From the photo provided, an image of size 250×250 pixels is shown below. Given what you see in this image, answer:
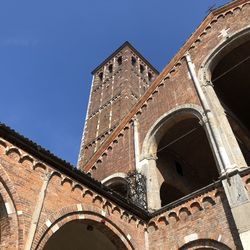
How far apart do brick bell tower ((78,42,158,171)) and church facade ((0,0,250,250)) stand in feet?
33.6

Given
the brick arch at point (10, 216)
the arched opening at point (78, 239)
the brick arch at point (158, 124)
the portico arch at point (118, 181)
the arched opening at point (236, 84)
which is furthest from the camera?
the arched opening at point (236, 84)

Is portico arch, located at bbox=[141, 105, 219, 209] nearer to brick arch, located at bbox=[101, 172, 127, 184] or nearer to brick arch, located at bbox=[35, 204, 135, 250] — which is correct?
brick arch, located at bbox=[101, 172, 127, 184]

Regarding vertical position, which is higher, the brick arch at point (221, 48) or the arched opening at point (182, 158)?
the brick arch at point (221, 48)

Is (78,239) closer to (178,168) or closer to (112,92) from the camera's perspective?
(178,168)

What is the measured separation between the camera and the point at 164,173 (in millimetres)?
13125

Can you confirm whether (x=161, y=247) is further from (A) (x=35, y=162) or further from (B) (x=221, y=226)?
(A) (x=35, y=162)

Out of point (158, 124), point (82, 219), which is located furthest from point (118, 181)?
point (82, 219)

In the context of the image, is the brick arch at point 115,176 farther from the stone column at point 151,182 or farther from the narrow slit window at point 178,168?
the narrow slit window at point 178,168

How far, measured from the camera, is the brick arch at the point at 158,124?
39.2 feet

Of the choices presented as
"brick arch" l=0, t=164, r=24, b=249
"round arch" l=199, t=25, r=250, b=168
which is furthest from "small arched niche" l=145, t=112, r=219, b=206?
"brick arch" l=0, t=164, r=24, b=249

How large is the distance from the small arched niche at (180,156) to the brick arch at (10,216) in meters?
6.34

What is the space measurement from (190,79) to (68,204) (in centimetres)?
713

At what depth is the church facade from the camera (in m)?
7.65

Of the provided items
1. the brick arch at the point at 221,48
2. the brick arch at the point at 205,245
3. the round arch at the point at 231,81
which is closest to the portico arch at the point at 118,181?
the brick arch at the point at 205,245
